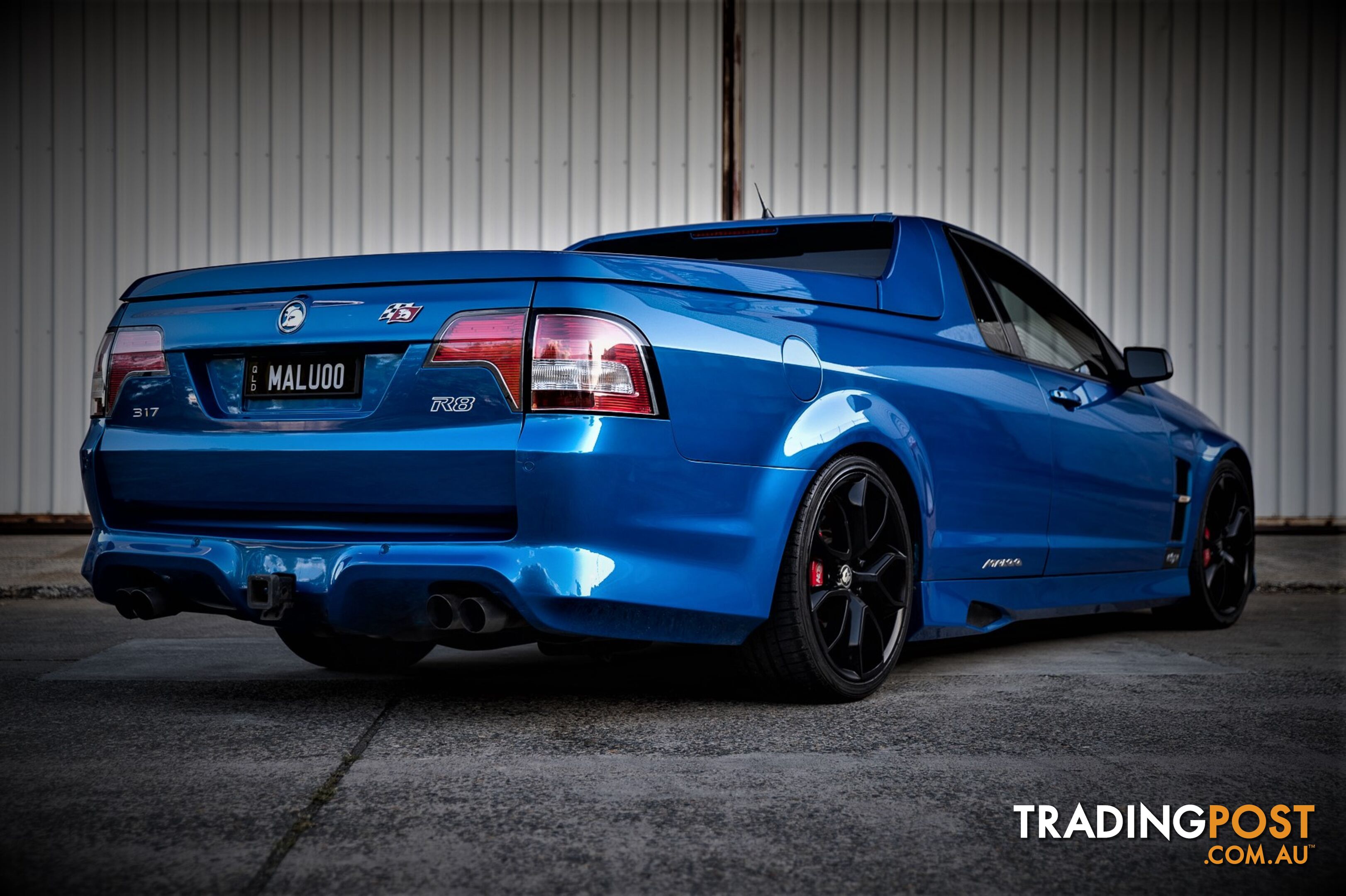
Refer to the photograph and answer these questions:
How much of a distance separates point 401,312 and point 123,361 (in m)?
0.92

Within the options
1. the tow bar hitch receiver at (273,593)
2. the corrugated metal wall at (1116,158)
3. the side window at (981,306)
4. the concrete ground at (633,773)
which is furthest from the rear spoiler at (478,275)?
the corrugated metal wall at (1116,158)

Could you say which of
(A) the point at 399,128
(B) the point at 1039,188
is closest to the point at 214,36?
(A) the point at 399,128

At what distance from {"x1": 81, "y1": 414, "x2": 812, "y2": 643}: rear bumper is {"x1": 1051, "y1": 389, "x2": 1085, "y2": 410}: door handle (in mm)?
1618

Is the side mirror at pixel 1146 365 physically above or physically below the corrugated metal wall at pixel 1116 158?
below

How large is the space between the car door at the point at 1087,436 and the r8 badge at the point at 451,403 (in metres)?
2.22

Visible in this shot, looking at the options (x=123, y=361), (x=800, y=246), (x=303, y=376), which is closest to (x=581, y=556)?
(x=303, y=376)

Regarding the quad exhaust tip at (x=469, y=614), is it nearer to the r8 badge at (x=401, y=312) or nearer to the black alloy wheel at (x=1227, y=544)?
the r8 badge at (x=401, y=312)

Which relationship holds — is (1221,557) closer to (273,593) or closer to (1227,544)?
(1227,544)

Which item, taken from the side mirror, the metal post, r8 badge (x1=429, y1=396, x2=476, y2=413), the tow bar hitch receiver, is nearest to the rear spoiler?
r8 badge (x1=429, y1=396, x2=476, y2=413)

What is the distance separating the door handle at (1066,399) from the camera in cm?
486

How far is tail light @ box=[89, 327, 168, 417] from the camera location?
11.9 feet

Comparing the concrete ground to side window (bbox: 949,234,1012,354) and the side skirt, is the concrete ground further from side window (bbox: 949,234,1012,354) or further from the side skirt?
side window (bbox: 949,234,1012,354)

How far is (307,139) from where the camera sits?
33.1 feet

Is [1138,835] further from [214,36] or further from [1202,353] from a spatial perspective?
[214,36]
